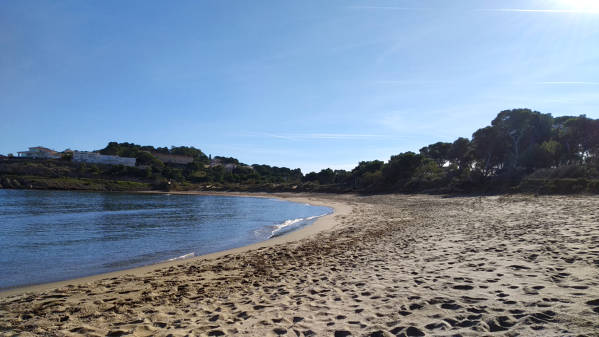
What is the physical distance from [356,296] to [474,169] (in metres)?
48.4

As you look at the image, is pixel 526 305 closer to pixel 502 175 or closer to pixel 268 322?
pixel 268 322

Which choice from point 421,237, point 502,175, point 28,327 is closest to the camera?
point 28,327

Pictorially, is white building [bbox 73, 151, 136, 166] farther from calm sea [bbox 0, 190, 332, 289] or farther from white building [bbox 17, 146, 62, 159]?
calm sea [bbox 0, 190, 332, 289]

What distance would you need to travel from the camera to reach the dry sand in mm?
3806

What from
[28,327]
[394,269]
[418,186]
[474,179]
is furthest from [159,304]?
[418,186]

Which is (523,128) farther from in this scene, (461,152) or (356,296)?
(356,296)

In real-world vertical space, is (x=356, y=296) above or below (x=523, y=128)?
below

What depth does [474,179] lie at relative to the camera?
130 ft

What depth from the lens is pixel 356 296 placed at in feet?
16.9

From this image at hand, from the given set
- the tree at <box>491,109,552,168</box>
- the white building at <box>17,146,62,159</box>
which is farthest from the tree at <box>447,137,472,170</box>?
the white building at <box>17,146,62,159</box>

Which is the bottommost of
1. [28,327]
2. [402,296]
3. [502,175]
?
[28,327]

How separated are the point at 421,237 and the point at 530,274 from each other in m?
5.49

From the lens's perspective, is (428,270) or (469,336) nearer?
(469,336)

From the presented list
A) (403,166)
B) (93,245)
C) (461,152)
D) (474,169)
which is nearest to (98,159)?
(403,166)
